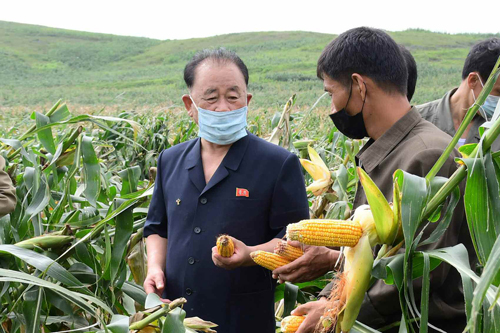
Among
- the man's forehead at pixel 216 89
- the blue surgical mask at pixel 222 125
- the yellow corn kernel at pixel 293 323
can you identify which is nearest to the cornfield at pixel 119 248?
the yellow corn kernel at pixel 293 323

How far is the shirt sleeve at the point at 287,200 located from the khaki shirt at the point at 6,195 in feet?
3.38

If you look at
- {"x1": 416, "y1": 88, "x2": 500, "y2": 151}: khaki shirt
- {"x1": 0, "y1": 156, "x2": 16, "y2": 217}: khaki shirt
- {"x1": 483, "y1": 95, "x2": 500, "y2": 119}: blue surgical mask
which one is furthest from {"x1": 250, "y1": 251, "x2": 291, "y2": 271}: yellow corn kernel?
{"x1": 416, "y1": 88, "x2": 500, "y2": 151}: khaki shirt

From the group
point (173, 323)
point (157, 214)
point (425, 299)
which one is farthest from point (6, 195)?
point (425, 299)

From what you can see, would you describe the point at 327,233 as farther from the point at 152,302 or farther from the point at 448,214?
the point at 152,302

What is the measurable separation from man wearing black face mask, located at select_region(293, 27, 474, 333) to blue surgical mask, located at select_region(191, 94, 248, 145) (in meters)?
0.34

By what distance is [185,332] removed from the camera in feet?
4.76

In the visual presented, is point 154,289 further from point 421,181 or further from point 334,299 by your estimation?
point 421,181

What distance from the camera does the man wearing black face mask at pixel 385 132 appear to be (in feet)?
5.30

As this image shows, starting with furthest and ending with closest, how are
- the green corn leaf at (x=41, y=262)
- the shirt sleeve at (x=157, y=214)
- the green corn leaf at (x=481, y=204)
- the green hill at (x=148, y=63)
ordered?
1. the green hill at (x=148, y=63)
2. the shirt sleeve at (x=157, y=214)
3. the green corn leaf at (x=41, y=262)
4. the green corn leaf at (x=481, y=204)

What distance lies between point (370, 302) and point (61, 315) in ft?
4.19

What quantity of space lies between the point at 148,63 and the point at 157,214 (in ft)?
188

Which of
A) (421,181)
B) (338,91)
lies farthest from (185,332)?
(338,91)

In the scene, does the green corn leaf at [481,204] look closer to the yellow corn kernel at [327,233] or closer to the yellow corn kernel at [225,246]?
the yellow corn kernel at [327,233]

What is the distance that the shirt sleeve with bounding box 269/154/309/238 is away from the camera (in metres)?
1.99
